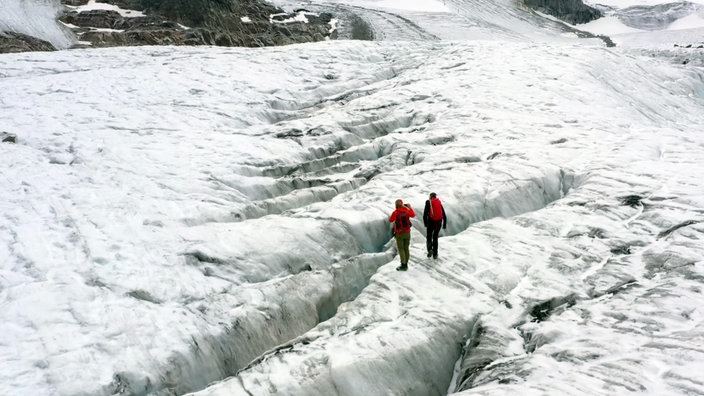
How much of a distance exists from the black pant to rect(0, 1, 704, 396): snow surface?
30 centimetres

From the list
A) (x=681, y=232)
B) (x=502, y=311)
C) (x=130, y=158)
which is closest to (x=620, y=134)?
(x=681, y=232)

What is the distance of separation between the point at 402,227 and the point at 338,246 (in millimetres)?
1978

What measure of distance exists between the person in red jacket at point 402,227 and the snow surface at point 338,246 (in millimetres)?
384

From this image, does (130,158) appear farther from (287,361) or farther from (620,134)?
(620,134)

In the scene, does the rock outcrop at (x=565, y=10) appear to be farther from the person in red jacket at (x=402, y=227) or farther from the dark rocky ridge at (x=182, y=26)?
the person in red jacket at (x=402, y=227)

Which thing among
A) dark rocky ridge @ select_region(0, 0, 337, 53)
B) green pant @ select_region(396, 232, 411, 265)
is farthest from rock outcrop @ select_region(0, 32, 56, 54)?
green pant @ select_region(396, 232, 411, 265)

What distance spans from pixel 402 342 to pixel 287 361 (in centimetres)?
196

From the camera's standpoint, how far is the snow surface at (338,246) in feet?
24.1

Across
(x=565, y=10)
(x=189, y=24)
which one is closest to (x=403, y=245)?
(x=189, y=24)

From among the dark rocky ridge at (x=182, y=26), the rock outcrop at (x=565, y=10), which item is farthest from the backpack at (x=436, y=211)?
the rock outcrop at (x=565, y=10)

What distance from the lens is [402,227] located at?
9.47 metres

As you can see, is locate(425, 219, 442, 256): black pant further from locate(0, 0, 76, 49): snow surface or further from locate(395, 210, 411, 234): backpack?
locate(0, 0, 76, 49): snow surface

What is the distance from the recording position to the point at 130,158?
14.0 meters

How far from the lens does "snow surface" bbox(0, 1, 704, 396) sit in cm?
736
